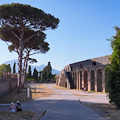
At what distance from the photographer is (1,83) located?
21062 mm

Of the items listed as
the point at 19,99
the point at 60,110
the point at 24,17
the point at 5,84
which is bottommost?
the point at 19,99

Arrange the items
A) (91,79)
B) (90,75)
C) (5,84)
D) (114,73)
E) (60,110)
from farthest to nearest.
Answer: (91,79) → (90,75) → (5,84) → (114,73) → (60,110)

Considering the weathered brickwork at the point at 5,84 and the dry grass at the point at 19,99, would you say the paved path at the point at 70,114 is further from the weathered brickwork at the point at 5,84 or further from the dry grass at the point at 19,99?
the weathered brickwork at the point at 5,84

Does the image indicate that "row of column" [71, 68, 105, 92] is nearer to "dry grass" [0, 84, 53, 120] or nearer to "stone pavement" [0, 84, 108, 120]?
"dry grass" [0, 84, 53, 120]

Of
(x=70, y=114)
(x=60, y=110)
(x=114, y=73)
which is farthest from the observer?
(x=114, y=73)

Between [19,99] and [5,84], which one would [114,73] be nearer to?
[19,99]

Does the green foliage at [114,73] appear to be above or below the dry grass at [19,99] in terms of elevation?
above

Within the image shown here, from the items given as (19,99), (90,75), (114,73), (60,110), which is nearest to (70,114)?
A: (60,110)

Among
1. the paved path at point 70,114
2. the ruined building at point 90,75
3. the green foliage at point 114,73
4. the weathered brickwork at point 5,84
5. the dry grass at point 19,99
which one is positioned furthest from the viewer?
the ruined building at point 90,75

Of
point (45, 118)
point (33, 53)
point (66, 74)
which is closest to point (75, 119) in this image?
point (45, 118)

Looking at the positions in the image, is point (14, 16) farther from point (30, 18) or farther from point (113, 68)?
point (113, 68)

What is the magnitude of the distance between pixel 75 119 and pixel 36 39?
2768cm

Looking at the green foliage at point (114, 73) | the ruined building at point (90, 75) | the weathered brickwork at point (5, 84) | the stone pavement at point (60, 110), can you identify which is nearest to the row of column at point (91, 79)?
the ruined building at point (90, 75)

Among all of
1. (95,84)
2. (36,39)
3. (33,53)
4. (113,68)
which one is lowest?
(95,84)
